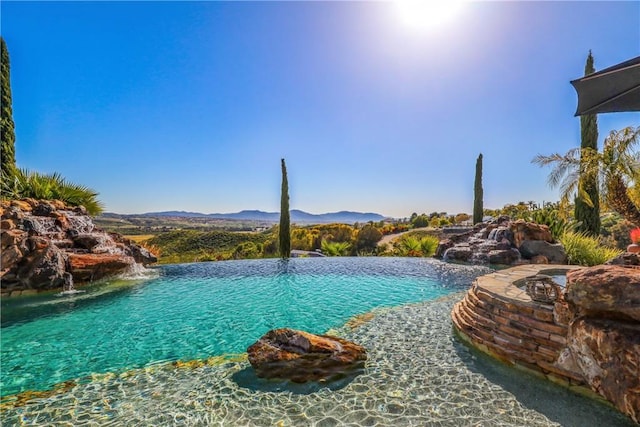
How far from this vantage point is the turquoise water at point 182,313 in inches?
169

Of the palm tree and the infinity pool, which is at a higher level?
the palm tree

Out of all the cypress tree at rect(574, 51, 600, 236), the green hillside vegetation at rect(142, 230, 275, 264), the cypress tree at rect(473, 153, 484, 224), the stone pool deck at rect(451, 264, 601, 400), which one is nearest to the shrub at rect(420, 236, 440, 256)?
the cypress tree at rect(473, 153, 484, 224)

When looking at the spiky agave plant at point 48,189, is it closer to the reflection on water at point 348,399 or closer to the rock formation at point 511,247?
the reflection on water at point 348,399

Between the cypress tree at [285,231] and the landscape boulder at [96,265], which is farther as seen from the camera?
the cypress tree at [285,231]

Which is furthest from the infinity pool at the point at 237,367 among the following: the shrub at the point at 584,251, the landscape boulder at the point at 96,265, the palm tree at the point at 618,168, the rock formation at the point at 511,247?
the shrub at the point at 584,251

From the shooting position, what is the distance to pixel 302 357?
369 cm

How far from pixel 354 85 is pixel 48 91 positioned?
1160 centimetres

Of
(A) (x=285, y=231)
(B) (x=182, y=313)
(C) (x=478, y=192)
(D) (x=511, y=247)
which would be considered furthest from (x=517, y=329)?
(C) (x=478, y=192)

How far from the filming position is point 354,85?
38.6 ft

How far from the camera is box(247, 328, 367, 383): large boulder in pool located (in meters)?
3.51

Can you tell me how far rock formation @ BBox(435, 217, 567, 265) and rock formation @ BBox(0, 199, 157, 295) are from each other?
45.3ft

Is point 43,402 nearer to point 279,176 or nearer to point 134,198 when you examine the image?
point 279,176

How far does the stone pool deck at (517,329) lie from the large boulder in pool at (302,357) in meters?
1.67

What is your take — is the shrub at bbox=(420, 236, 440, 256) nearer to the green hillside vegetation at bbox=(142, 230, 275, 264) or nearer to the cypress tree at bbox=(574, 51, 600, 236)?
the cypress tree at bbox=(574, 51, 600, 236)
